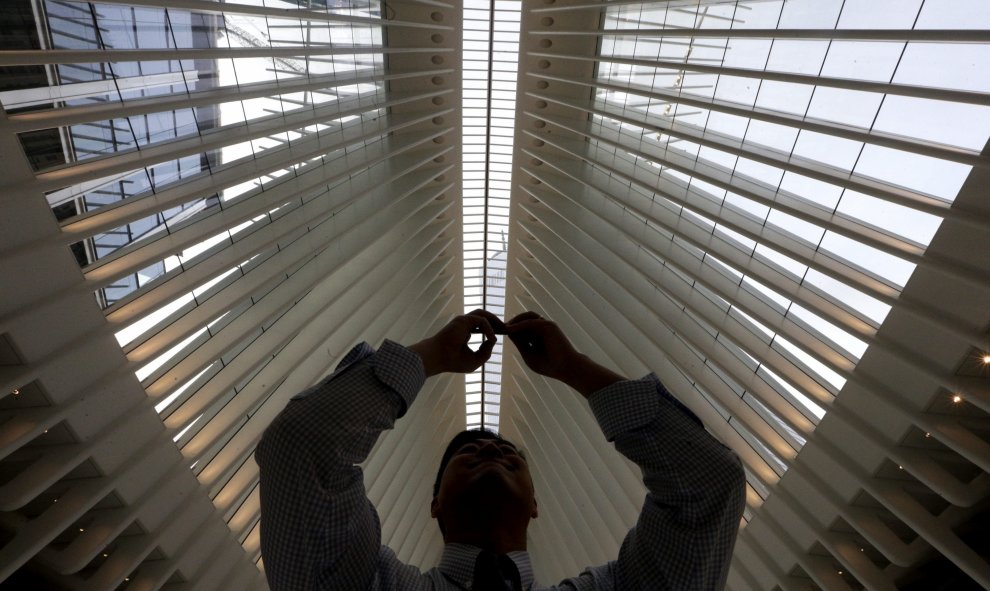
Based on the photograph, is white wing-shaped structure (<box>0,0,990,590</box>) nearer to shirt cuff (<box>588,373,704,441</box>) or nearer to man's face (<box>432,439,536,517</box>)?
man's face (<box>432,439,536,517</box>)

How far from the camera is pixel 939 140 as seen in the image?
19.4 feet

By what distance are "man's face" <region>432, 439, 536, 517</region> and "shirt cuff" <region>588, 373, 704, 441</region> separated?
24.6 inches

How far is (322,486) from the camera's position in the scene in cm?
210

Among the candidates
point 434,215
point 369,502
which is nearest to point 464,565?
point 369,502

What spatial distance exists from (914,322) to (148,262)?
7.49 m

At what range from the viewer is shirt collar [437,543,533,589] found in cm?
258

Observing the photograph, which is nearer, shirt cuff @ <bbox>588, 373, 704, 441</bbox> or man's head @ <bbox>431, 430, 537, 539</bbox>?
shirt cuff @ <bbox>588, 373, 704, 441</bbox>

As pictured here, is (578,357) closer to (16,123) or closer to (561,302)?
(16,123)

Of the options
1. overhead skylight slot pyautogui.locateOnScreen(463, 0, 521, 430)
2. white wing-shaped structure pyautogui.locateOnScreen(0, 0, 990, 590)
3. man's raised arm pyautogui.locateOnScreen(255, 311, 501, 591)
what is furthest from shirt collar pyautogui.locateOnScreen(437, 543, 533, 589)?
overhead skylight slot pyautogui.locateOnScreen(463, 0, 521, 430)

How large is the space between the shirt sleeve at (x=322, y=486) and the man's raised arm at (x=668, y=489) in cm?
92

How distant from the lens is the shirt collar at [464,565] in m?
2.58

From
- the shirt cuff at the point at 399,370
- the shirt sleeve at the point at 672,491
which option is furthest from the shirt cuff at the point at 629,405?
the shirt cuff at the point at 399,370

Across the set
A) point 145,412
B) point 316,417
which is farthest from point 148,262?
point 316,417

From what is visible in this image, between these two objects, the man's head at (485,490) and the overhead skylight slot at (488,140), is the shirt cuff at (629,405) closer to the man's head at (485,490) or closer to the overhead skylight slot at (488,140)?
the man's head at (485,490)
